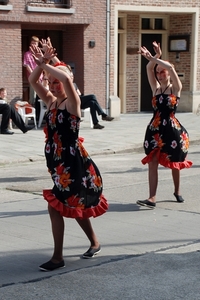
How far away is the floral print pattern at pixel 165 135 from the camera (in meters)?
8.25

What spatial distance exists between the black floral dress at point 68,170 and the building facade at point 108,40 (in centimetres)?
1196

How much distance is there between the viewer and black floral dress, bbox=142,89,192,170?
8.25 meters

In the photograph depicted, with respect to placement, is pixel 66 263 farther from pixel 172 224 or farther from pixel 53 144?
pixel 172 224

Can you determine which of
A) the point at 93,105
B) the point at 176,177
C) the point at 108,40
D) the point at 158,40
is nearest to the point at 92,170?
the point at 176,177

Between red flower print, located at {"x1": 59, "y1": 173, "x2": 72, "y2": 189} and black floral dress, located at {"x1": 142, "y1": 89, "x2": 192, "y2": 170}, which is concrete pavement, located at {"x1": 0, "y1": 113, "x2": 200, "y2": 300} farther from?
red flower print, located at {"x1": 59, "y1": 173, "x2": 72, "y2": 189}

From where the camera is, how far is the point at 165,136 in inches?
326

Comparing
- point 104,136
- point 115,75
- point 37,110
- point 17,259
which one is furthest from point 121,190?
point 115,75

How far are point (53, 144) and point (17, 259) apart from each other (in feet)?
3.80

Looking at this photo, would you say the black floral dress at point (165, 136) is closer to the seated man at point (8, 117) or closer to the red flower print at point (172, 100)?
the red flower print at point (172, 100)

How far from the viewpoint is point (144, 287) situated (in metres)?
5.14

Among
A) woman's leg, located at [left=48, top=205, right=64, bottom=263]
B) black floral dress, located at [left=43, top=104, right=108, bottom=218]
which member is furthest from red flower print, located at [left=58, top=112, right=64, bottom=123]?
woman's leg, located at [left=48, top=205, right=64, bottom=263]

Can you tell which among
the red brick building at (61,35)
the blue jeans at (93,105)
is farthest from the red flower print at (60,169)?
the red brick building at (61,35)

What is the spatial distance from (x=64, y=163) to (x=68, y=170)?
7 cm

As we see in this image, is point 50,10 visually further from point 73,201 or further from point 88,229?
point 73,201
